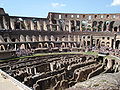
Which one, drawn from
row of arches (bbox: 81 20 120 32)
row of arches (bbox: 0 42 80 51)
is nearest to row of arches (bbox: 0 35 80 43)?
row of arches (bbox: 0 42 80 51)

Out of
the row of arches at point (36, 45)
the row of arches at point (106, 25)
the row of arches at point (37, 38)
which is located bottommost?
the row of arches at point (36, 45)

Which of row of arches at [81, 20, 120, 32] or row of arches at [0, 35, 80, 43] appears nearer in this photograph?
row of arches at [0, 35, 80, 43]

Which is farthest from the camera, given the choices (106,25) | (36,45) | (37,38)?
(106,25)

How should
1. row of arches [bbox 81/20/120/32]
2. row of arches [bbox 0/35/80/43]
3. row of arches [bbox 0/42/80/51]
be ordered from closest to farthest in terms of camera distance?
row of arches [bbox 0/42/80/51] < row of arches [bbox 0/35/80/43] < row of arches [bbox 81/20/120/32]

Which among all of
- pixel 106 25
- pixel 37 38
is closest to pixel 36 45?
pixel 37 38

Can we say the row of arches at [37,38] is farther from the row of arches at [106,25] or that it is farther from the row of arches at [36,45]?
the row of arches at [106,25]

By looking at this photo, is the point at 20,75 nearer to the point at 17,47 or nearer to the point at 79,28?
the point at 17,47

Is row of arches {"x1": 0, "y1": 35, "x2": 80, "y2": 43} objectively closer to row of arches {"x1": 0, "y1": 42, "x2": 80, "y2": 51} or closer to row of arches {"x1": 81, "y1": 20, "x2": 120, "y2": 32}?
row of arches {"x1": 0, "y1": 42, "x2": 80, "y2": 51}

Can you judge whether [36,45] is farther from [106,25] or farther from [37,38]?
[106,25]

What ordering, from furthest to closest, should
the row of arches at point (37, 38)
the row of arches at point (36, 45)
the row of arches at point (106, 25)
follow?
the row of arches at point (106, 25) → the row of arches at point (37, 38) → the row of arches at point (36, 45)

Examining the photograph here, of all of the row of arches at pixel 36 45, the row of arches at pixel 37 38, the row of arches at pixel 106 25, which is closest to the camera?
the row of arches at pixel 36 45

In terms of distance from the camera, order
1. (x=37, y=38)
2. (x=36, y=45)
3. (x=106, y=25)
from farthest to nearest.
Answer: (x=106, y=25), (x=37, y=38), (x=36, y=45)

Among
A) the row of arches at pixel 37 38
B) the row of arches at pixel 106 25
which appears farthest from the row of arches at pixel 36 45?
the row of arches at pixel 106 25

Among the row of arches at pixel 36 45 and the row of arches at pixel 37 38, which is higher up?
the row of arches at pixel 37 38
